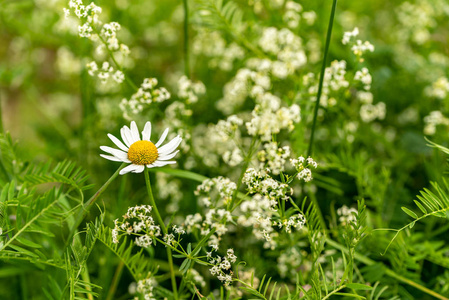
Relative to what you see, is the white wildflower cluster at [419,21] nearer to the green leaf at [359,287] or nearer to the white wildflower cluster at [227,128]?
the white wildflower cluster at [227,128]

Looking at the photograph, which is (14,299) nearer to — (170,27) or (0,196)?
(0,196)

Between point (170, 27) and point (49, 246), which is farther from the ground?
point (170, 27)

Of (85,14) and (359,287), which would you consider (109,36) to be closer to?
(85,14)

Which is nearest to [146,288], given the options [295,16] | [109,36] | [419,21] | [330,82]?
[109,36]

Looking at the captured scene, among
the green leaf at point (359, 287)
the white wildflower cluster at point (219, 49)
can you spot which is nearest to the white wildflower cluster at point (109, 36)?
the white wildflower cluster at point (219, 49)

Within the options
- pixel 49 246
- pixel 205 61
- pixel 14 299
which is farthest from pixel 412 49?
pixel 14 299

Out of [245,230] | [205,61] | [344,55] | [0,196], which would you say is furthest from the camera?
[205,61]

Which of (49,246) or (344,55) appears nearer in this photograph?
(49,246)
